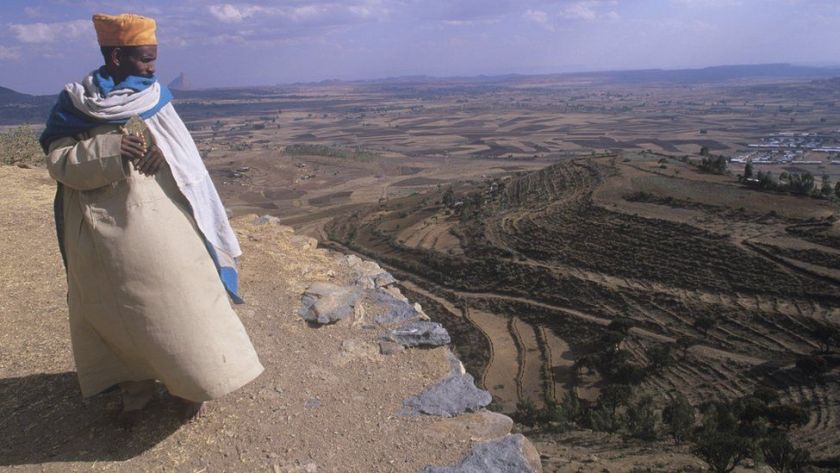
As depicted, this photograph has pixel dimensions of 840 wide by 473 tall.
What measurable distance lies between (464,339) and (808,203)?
13.8 metres

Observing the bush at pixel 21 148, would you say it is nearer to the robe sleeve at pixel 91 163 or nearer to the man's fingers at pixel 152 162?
the robe sleeve at pixel 91 163

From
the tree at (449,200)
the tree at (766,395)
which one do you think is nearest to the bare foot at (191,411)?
the tree at (766,395)

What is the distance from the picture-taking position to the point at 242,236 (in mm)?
8391

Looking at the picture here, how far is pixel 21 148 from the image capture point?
14070 millimetres

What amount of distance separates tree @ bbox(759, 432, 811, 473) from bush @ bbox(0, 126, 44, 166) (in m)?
15.3

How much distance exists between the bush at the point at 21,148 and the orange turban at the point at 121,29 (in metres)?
12.0

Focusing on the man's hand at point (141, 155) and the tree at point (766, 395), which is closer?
the man's hand at point (141, 155)

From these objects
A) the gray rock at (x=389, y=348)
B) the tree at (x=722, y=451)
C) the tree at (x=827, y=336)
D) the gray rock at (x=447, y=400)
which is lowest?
the tree at (x=827, y=336)

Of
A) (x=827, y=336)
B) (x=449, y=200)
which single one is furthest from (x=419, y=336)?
(x=449, y=200)

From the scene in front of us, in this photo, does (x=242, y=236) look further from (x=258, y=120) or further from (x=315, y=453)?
(x=258, y=120)

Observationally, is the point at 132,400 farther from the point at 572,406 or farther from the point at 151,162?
the point at 572,406

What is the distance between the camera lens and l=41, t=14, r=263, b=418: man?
3086mm

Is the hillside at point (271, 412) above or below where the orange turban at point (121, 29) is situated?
below

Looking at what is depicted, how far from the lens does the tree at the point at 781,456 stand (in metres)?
8.12
